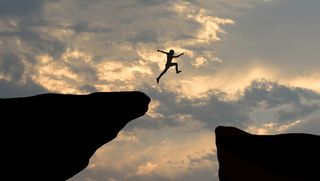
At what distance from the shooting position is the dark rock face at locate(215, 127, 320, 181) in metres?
23.6

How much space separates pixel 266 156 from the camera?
2411 centimetres

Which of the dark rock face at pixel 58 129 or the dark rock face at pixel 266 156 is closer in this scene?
the dark rock face at pixel 58 129

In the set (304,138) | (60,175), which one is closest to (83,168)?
(60,175)

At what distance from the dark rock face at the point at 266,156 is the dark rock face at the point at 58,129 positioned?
4.10 meters

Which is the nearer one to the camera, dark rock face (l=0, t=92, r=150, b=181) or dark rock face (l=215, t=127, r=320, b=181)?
dark rock face (l=0, t=92, r=150, b=181)

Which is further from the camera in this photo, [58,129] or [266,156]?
[266,156]

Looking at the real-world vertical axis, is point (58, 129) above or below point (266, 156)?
above

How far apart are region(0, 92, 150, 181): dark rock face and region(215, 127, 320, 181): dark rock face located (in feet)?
13.5

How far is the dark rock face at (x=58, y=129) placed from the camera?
69.5 ft

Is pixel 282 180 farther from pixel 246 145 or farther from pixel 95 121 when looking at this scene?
pixel 95 121

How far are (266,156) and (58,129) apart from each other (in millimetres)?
8407

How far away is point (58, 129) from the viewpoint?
21.8 metres

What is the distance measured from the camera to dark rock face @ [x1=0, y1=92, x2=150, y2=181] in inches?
834

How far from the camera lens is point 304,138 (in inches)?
930
